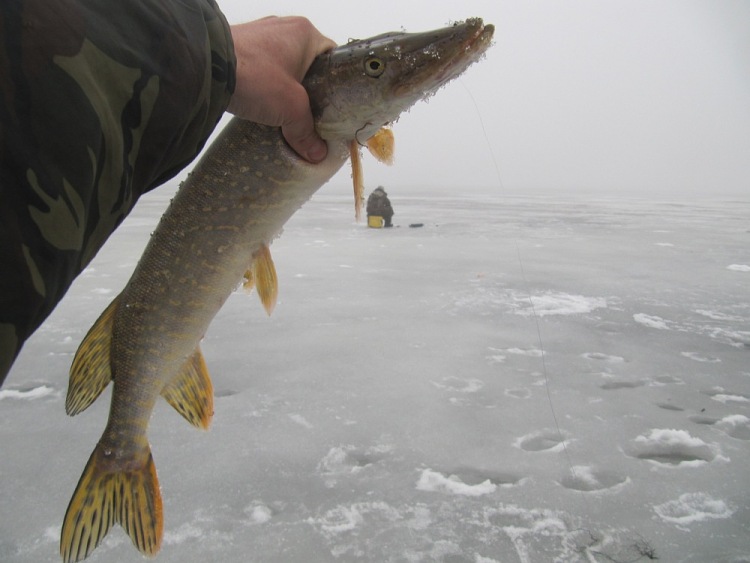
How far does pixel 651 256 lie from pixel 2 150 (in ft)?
28.0

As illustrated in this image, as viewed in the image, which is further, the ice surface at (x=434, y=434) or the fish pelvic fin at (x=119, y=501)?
the ice surface at (x=434, y=434)

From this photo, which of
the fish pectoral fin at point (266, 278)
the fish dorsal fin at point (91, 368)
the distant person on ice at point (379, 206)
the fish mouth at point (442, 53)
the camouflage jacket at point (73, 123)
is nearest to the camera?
the camouflage jacket at point (73, 123)

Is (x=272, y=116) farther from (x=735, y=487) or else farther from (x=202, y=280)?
(x=735, y=487)

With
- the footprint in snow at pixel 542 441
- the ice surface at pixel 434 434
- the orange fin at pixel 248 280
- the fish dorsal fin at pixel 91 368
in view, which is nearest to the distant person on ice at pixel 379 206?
the ice surface at pixel 434 434

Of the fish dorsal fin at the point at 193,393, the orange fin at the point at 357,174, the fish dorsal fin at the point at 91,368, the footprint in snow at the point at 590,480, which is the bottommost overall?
the footprint in snow at the point at 590,480

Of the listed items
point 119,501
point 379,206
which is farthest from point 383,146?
point 379,206

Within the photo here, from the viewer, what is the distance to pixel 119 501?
1.57m

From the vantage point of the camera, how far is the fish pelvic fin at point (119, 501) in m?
1.48

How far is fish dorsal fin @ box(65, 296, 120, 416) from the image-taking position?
1.56m

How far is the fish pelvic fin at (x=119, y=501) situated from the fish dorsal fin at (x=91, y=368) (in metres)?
0.16

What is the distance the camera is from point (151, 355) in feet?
5.20

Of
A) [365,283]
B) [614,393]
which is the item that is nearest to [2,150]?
[614,393]

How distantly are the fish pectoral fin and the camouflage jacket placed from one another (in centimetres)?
91

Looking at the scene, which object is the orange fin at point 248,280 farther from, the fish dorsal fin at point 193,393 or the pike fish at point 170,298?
the fish dorsal fin at point 193,393
